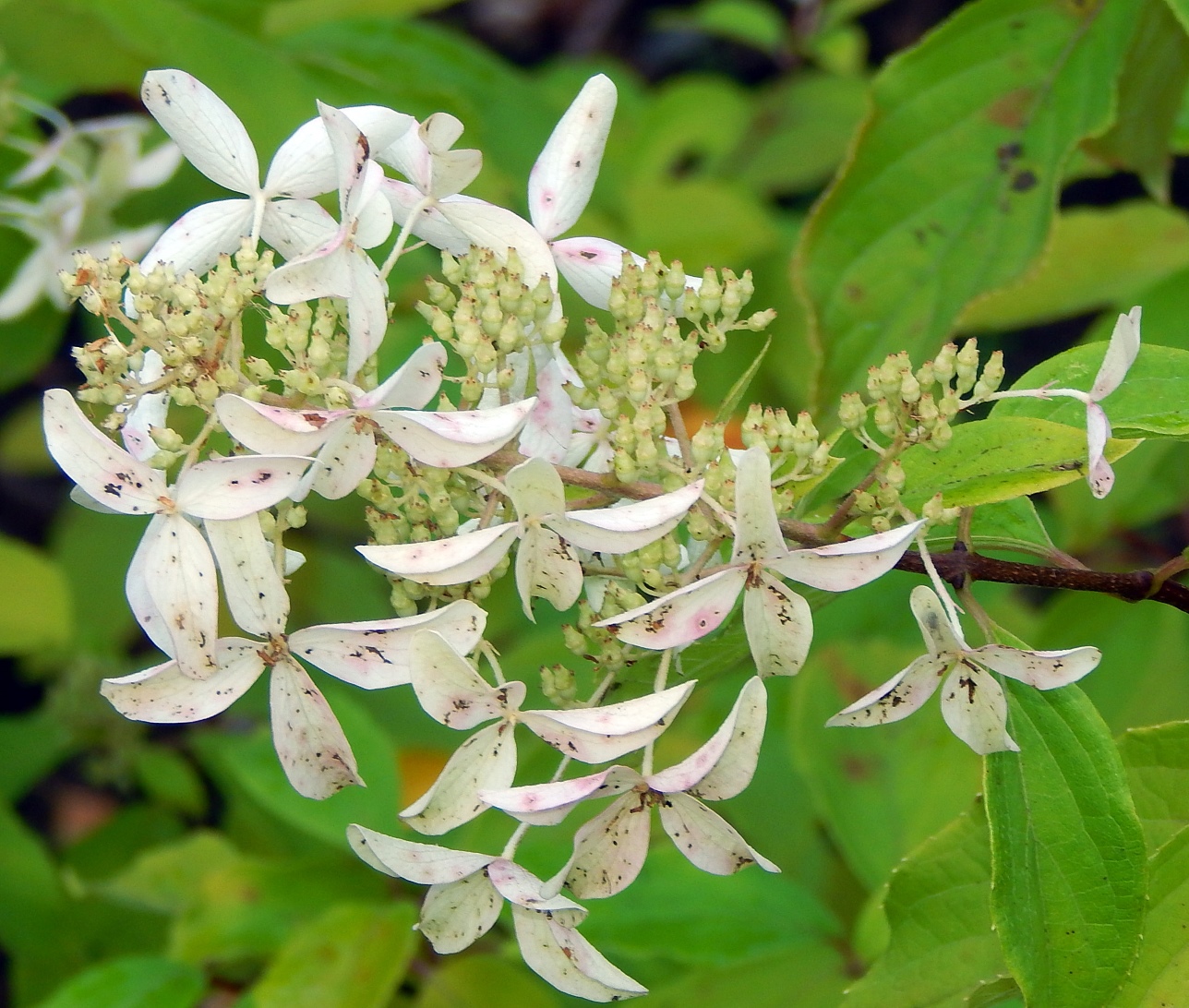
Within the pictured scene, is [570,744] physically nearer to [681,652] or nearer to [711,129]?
[681,652]

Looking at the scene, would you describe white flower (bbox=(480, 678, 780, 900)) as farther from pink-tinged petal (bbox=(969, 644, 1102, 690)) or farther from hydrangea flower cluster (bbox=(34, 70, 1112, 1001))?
pink-tinged petal (bbox=(969, 644, 1102, 690))

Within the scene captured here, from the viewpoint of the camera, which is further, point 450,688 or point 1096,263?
point 1096,263

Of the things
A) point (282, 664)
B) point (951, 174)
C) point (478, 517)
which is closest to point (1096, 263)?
point (951, 174)

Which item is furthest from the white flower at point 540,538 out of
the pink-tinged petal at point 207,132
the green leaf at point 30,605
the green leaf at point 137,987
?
the green leaf at point 30,605

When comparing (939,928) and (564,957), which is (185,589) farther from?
(939,928)

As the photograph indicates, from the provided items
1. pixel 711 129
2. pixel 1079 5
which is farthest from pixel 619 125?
pixel 1079 5

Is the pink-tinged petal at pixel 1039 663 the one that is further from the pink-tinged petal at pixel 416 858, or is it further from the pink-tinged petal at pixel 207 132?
the pink-tinged petal at pixel 207 132

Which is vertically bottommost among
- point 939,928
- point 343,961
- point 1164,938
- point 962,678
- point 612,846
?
point 343,961
